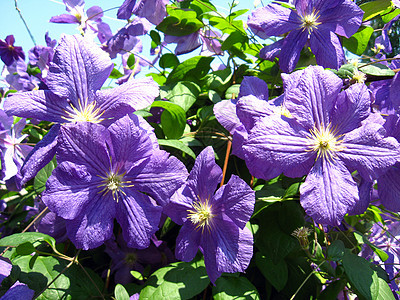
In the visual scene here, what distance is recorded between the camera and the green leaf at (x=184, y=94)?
85cm

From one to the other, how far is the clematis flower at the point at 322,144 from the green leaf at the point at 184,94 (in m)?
0.30

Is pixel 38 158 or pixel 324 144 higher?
pixel 324 144

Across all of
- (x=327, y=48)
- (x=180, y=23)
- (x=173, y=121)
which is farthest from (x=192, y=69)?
(x=327, y=48)

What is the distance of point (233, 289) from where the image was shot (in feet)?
1.97

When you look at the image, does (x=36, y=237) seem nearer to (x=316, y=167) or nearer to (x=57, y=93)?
(x=57, y=93)

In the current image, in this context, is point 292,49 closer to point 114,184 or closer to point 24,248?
point 114,184

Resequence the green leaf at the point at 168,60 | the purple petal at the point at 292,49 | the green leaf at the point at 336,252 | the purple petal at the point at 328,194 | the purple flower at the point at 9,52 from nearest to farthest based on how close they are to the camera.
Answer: the purple petal at the point at 328,194 < the green leaf at the point at 336,252 < the purple petal at the point at 292,49 < the green leaf at the point at 168,60 < the purple flower at the point at 9,52

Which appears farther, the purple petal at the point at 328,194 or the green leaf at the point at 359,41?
the green leaf at the point at 359,41

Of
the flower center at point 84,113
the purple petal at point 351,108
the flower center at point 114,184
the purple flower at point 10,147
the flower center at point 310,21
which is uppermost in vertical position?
the flower center at point 310,21

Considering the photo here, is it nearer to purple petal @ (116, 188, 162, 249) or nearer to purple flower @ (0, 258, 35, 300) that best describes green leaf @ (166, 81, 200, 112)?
purple petal @ (116, 188, 162, 249)

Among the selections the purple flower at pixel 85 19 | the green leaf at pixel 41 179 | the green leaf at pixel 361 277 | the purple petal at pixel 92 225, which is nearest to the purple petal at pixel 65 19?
the purple flower at pixel 85 19

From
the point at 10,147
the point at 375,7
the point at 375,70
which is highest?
the point at 375,7

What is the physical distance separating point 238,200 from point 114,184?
0.68ft

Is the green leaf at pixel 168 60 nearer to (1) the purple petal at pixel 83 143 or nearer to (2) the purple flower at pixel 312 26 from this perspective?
(2) the purple flower at pixel 312 26
